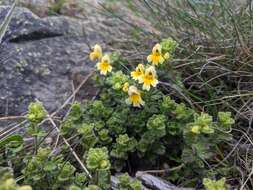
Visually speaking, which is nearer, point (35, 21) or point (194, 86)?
point (194, 86)

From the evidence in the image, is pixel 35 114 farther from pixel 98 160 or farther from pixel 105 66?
pixel 105 66

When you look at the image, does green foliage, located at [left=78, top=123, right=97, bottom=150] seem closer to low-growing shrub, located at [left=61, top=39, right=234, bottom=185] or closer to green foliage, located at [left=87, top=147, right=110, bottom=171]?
low-growing shrub, located at [left=61, top=39, right=234, bottom=185]

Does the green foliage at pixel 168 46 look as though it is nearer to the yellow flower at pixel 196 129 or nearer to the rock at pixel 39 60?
the yellow flower at pixel 196 129

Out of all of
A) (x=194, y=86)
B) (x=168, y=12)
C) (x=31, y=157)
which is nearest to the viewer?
(x=31, y=157)

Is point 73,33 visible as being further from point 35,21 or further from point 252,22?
point 252,22

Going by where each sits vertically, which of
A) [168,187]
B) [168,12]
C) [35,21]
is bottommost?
[168,187]

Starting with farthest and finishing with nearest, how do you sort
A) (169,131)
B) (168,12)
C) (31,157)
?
1. (168,12)
2. (169,131)
3. (31,157)

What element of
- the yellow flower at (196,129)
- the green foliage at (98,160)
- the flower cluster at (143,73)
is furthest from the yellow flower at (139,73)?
the green foliage at (98,160)

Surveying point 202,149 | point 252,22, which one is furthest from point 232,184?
point 252,22
